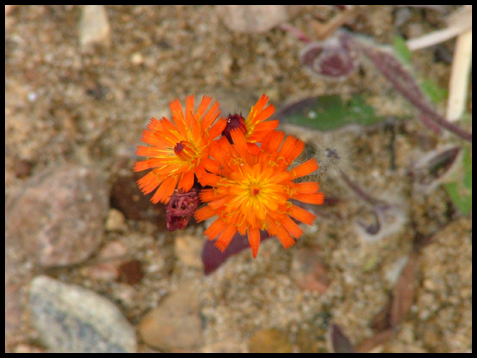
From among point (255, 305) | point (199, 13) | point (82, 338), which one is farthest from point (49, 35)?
point (255, 305)

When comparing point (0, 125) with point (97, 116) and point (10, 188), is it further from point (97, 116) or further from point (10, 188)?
point (97, 116)

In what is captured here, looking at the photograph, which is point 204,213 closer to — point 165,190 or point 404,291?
point 165,190

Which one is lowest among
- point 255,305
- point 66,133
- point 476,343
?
point 476,343

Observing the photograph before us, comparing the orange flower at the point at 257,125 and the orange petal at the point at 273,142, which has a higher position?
the orange flower at the point at 257,125

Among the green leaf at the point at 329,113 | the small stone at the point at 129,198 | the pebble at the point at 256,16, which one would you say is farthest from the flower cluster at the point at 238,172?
the pebble at the point at 256,16

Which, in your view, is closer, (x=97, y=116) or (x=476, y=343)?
(x=476, y=343)

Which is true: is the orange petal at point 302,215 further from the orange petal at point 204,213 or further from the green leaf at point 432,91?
the green leaf at point 432,91
